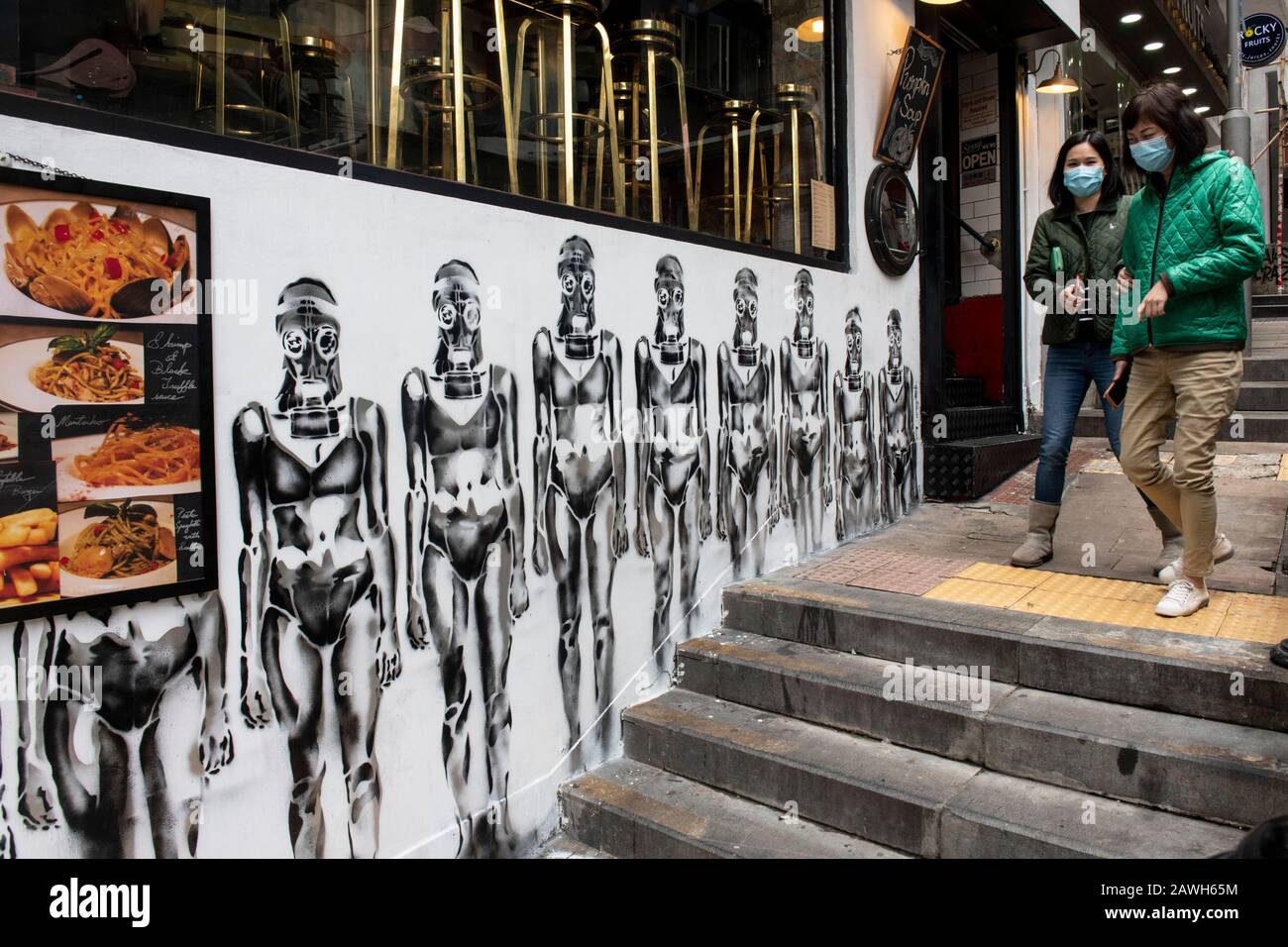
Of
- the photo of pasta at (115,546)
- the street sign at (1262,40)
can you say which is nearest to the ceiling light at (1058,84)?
the street sign at (1262,40)

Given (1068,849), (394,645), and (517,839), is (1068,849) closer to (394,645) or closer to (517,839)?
(517,839)

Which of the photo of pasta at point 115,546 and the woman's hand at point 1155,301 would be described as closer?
the photo of pasta at point 115,546

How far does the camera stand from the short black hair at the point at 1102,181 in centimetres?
406

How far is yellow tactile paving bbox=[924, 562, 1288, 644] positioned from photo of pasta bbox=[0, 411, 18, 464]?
3.20 m

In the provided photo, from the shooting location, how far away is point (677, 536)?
3.89 meters

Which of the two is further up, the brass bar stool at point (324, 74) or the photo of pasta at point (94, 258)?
the brass bar stool at point (324, 74)

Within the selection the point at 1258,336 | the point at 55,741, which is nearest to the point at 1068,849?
the point at 55,741

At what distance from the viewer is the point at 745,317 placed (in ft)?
14.1

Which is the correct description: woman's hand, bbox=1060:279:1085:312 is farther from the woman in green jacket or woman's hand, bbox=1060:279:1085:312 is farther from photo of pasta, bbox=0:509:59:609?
photo of pasta, bbox=0:509:59:609

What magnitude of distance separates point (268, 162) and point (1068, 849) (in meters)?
2.86

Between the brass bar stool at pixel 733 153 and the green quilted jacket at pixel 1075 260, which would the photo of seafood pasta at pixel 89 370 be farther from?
the green quilted jacket at pixel 1075 260

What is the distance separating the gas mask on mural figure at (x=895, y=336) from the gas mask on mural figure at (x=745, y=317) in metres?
1.48

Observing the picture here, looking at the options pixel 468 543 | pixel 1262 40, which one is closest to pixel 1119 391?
pixel 468 543

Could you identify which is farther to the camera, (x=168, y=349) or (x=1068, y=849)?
(x=1068, y=849)
